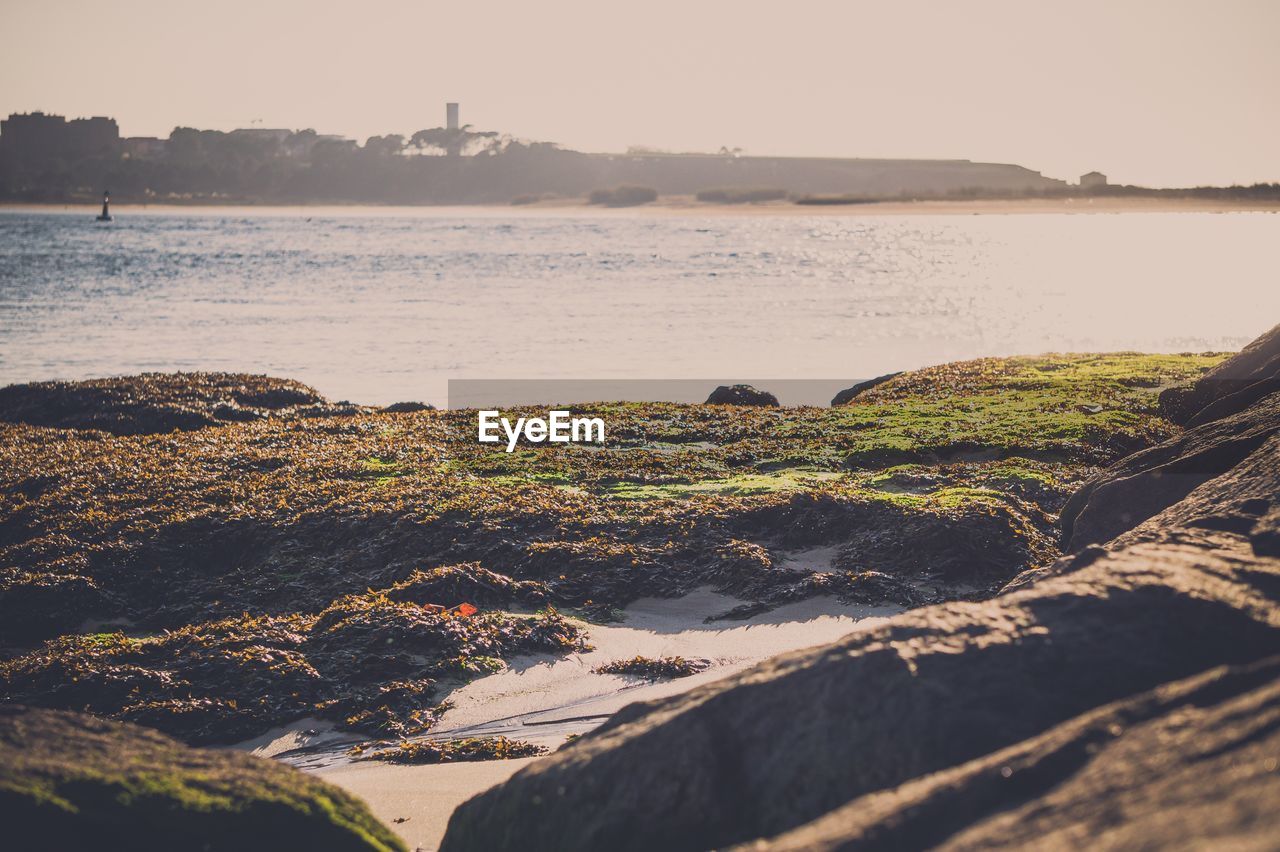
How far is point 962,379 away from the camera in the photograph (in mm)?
23406

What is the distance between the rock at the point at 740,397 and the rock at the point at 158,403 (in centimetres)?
718

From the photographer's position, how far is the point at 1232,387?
14.2 metres

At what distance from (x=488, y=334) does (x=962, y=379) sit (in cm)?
2210

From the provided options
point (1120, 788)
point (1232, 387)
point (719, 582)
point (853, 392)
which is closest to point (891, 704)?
point (1120, 788)

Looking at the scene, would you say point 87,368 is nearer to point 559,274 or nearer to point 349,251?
point 559,274

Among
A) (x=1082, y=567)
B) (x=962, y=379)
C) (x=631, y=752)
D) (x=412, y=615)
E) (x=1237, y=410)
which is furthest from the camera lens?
(x=962, y=379)

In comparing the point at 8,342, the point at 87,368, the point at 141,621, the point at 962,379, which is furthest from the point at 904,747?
the point at 8,342

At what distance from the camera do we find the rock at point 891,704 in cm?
399

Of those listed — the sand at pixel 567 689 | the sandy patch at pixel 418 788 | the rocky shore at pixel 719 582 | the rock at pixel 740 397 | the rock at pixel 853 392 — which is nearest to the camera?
the rocky shore at pixel 719 582

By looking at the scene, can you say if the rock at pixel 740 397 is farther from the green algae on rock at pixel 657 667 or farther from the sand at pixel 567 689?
the green algae on rock at pixel 657 667

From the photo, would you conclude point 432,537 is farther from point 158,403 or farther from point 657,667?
point 158,403

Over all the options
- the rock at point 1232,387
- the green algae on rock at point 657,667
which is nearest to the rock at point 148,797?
the green algae on rock at point 657,667

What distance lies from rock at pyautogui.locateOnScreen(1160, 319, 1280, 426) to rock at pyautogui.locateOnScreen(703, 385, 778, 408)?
8012 millimetres

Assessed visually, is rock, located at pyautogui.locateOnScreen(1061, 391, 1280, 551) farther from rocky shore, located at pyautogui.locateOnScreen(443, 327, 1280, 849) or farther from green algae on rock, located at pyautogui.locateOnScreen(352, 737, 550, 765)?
green algae on rock, located at pyautogui.locateOnScreen(352, 737, 550, 765)
